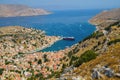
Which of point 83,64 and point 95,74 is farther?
point 83,64

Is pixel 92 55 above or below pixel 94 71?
below

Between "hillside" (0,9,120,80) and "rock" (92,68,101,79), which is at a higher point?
"rock" (92,68,101,79)

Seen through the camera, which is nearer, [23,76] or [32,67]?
[23,76]

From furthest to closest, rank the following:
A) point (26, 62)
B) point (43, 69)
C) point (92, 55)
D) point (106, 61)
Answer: point (26, 62), point (43, 69), point (92, 55), point (106, 61)

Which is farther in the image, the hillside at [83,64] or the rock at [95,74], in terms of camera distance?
the hillside at [83,64]

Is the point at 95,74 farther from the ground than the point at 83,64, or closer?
farther from the ground

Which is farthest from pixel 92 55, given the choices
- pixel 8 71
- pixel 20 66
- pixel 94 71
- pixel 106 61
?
pixel 20 66

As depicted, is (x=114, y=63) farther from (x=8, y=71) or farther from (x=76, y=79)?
(x=8, y=71)

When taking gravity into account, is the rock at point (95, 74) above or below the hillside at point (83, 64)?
above

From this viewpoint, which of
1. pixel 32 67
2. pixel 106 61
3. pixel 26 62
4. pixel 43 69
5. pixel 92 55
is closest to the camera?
pixel 106 61

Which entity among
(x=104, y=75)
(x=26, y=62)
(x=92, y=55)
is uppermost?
(x=104, y=75)

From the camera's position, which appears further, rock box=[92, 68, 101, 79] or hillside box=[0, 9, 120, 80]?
hillside box=[0, 9, 120, 80]
